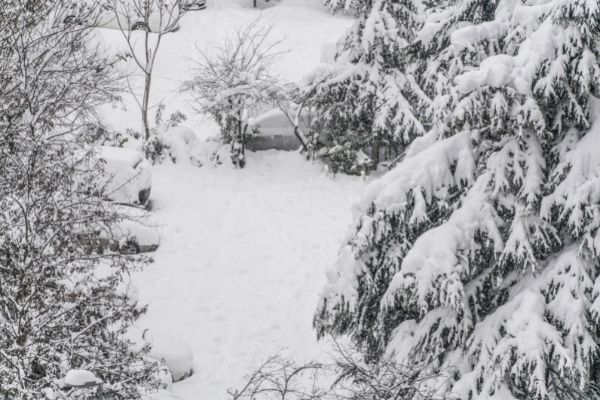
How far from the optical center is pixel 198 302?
A: 13773 millimetres

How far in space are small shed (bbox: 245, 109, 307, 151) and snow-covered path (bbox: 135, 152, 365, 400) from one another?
39 centimetres

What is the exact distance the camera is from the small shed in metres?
20.2

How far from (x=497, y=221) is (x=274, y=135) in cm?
1291

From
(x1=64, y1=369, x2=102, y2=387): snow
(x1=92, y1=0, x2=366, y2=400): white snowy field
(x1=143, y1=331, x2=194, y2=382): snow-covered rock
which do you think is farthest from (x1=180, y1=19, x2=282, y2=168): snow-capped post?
(x1=64, y1=369, x2=102, y2=387): snow

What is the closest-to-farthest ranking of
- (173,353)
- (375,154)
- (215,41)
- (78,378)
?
(78,378), (173,353), (375,154), (215,41)

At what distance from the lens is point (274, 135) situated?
66.7 ft

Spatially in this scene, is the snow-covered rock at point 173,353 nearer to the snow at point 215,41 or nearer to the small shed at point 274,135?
the small shed at point 274,135

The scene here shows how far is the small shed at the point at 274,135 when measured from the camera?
2025 centimetres

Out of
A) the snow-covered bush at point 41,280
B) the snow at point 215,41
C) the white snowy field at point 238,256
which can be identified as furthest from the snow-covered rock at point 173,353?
the snow at point 215,41

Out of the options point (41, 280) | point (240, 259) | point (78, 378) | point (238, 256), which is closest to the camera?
point (78, 378)

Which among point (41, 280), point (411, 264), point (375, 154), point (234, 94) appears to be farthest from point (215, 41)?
point (411, 264)

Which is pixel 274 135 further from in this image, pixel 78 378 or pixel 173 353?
pixel 78 378

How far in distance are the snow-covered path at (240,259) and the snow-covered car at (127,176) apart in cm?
78

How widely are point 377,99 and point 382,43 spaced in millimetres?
1473
